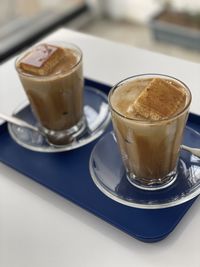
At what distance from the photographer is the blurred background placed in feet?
5.60

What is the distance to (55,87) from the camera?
603 millimetres

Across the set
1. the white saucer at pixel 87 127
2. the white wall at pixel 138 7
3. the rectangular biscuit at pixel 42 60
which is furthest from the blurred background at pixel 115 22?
the rectangular biscuit at pixel 42 60

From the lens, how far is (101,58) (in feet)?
2.85

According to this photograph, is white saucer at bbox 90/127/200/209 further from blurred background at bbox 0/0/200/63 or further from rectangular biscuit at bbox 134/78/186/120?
blurred background at bbox 0/0/200/63

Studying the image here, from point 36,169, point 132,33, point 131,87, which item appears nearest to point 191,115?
point 131,87

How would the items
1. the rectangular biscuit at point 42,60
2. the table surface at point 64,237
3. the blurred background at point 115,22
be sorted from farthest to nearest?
1. the blurred background at point 115,22
2. the rectangular biscuit at point 42,60
3. the table surface at point 64,237

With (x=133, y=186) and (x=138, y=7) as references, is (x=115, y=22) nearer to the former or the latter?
(x=138, y=7)

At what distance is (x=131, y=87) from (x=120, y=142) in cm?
8

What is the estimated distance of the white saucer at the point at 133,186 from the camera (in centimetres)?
51

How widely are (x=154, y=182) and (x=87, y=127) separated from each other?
7.2 inches

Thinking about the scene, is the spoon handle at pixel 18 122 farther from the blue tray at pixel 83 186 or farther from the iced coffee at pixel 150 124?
the iced coffee at pixel 150 124

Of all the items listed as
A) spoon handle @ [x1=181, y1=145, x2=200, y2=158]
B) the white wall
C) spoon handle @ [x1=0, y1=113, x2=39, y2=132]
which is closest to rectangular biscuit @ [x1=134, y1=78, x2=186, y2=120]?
spoon handle @ [x1=181, y1=145, x2=200, y2=158]

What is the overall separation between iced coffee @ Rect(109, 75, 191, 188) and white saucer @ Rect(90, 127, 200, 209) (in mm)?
16

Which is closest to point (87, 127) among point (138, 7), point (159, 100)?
point (159, 100)
